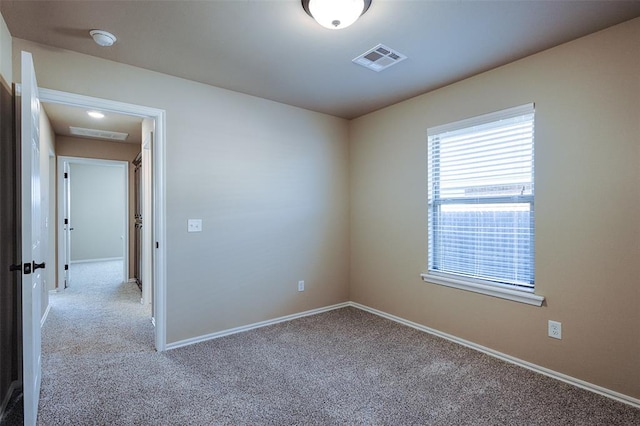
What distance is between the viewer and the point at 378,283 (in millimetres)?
3908

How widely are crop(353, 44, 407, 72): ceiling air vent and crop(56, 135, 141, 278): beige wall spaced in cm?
485

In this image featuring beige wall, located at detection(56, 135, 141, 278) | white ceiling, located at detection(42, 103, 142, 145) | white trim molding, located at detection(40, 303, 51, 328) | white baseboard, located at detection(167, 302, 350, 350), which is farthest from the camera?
beige wall, located at detection(56, 135, 141, 278)

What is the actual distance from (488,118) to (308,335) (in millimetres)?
2619

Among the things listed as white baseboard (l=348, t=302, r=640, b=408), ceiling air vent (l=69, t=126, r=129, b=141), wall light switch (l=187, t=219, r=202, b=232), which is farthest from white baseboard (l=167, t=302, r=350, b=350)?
ceiling air vent (l=69, t=126, r=129, b=141)

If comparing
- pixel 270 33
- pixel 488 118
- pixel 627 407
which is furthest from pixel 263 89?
pixel 627 407

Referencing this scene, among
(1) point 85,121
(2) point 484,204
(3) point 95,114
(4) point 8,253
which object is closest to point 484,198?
(2) point 484,204

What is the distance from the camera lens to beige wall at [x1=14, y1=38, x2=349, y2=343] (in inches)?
112

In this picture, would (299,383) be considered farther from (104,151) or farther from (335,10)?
(104,151)

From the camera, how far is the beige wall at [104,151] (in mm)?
5230

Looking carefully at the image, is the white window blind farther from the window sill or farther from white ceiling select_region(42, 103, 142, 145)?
white ceiling select_region(42, 103, 142, 145)

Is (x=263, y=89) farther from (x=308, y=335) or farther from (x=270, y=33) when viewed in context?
(x=308, y=335)

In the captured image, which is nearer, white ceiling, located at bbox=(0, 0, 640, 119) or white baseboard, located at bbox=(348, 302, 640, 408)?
white ceiling, located at bbox=(0, 0, 640, 119)

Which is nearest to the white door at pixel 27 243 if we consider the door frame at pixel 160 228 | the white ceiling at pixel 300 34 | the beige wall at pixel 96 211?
the white ceiling at pixel 300 34

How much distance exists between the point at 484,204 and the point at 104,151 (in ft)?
19.4
